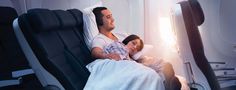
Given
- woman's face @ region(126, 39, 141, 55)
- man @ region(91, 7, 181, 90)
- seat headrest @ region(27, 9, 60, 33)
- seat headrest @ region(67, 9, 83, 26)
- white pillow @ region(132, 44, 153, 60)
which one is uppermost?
seat headrest @ region(27, 9, 60, 33)

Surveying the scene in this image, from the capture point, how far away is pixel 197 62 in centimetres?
122

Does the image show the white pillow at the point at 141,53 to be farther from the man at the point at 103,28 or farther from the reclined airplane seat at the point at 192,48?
the reclined airplane seat at the point at 192,48

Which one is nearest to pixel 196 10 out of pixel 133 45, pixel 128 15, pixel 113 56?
pixel 113 56

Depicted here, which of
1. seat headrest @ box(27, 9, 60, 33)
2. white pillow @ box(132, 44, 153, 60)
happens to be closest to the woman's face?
white pillow @ box(132, 44, 153, 60)

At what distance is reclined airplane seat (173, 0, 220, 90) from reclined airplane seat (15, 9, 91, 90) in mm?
700

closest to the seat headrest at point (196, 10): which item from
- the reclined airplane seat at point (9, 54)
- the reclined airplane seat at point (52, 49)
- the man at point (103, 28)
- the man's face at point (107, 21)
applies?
the reclined airplane seat at point (52, 49)

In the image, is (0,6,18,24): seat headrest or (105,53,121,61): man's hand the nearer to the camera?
(105,53,121,61): man's hand

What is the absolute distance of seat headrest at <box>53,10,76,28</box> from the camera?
6.33 feet

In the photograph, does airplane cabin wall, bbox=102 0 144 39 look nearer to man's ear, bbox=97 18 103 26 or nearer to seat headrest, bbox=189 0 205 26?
man's ear, bbox=97 18 103 26

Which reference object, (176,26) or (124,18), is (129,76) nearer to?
(176,26)

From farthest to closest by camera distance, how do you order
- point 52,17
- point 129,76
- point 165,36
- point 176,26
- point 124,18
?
point 124,18, point 165,36, point 52,17, point 129,76, point 176,26

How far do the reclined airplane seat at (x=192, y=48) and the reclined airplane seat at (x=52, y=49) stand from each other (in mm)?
700

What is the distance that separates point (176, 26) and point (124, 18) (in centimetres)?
178

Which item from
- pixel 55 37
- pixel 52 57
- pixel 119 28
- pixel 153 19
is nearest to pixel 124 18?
pixel 119 28
